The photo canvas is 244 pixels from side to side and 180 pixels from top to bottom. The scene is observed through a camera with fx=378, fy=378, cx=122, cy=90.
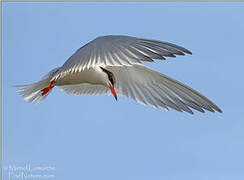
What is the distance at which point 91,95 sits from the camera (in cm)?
595

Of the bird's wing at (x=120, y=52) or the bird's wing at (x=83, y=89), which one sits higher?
the bird's wing at (x=120, y=52)

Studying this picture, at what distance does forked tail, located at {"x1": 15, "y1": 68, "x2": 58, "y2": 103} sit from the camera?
5469 mm

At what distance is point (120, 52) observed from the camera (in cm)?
347

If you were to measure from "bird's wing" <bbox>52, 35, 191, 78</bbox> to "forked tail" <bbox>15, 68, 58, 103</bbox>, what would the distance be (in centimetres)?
161

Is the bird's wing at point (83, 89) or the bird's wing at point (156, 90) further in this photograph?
the bird's wing at point (83, 89)

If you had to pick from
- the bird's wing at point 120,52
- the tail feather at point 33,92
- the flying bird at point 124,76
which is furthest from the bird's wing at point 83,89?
the bird's wing at point 120,52

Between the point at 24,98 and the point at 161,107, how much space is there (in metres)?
2.17

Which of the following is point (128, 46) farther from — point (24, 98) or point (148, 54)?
Result: point (24, 98)

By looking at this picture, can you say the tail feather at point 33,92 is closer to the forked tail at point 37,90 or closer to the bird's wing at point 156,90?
the forked tail at point 37,90

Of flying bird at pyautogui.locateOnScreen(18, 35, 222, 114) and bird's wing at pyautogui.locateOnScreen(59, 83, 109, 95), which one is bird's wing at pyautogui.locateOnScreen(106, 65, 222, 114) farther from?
bird's wing at pyautogui.locateOnScreen(59, 83, 109, 95)

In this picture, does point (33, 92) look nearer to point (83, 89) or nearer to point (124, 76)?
point (83, 89)

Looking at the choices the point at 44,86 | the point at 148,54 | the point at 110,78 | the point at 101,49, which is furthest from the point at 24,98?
the point at 148,54

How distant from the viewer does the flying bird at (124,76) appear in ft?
11.1

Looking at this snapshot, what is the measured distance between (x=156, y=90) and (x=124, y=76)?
0.57 meters
